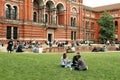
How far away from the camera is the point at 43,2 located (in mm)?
54438

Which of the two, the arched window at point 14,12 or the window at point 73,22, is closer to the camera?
the arched window at point 14,12

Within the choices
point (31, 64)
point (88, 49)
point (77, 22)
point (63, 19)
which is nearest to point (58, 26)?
point (63, 19)

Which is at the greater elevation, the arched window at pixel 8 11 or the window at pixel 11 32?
the arched window at pixel 8 11

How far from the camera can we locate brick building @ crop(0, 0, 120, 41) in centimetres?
4762

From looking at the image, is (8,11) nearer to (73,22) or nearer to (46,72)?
→ (73,22)

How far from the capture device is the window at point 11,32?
1865 inches

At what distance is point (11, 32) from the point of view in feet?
156

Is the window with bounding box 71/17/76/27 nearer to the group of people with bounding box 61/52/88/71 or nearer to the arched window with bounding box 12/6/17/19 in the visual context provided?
the arched window with bounding box 12/6/17/19

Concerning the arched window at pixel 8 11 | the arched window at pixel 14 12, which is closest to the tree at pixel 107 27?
the arched window at pixel 14 12

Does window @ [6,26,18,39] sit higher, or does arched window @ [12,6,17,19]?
arched window @ [12,6,17,19]

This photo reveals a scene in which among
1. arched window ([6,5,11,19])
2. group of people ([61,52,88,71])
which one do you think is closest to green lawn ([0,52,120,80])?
group of people ([61,52,88,71])

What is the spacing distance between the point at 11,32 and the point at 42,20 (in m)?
9.18

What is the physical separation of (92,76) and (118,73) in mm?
2376

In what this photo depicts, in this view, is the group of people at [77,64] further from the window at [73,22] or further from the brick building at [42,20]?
the window at [73,22]
